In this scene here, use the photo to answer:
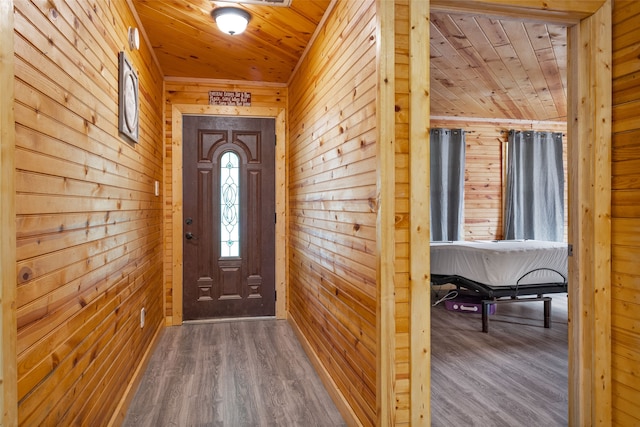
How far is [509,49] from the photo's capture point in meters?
3.75

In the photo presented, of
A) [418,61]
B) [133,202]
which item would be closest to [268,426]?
[133,202]

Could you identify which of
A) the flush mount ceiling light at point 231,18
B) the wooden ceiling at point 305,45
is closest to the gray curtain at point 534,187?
the wooden ceiling at point 305,45

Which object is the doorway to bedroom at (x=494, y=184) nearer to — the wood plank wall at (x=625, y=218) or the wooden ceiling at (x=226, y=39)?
the wood plank wall at (x=625, y=218)

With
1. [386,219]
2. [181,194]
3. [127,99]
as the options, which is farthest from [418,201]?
[181,194]

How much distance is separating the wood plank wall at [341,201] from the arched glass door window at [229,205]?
0.95 m

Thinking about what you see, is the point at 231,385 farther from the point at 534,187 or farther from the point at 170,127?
the point at 534,187

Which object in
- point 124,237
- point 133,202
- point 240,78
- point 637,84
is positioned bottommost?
point 124,237

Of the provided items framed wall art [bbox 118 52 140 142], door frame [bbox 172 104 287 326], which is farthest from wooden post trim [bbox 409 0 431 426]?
door frame [bbox 172 104 287 326]

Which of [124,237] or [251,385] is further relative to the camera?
[251,385]

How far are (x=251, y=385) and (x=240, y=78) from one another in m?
3.04

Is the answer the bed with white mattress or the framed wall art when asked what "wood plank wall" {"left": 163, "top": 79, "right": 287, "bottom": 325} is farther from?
the bed with white mattress

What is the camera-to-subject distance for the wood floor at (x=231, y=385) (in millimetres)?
2455

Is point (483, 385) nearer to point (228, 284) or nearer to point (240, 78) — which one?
point (228, 284)

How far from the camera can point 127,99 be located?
2.58 m
